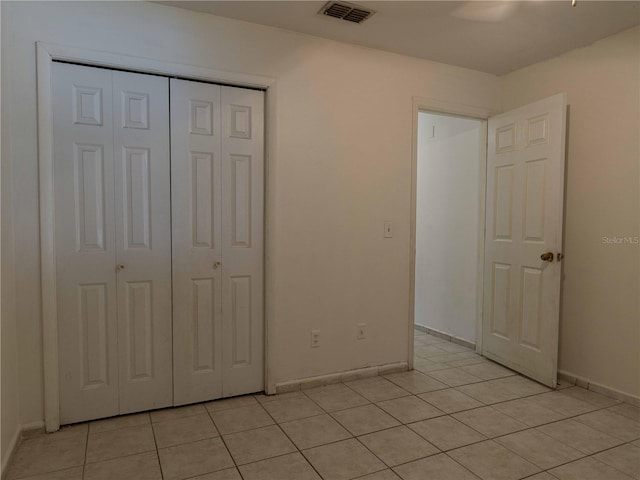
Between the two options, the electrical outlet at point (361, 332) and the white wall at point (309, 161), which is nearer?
the white wall at point (309, 161)

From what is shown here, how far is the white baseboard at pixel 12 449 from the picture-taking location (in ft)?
5.96

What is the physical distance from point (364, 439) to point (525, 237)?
1.95 meters

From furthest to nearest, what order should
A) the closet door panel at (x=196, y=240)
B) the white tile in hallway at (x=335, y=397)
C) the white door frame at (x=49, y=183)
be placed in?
the white tile in hallway at (x=335, y=397)
the closet door panel at (x=196, y=240)
the white door frame at (x=49, y=183)


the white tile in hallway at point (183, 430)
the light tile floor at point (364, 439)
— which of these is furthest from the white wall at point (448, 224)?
the white tile in hallway at point (183, 430)

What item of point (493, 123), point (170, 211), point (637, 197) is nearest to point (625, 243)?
point (637, 197)

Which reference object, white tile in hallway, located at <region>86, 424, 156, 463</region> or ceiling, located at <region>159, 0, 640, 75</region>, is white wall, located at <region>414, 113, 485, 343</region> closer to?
ceiling, located at <region>159, 0, 640, 75</region>

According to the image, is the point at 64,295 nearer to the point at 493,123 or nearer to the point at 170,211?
the point at 170,211

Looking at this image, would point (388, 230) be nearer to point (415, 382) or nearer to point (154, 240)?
point (415, 382)

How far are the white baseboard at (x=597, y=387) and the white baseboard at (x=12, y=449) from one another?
11.3ft

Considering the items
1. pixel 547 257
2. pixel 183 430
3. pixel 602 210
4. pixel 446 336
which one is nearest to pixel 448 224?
pixel 446 336

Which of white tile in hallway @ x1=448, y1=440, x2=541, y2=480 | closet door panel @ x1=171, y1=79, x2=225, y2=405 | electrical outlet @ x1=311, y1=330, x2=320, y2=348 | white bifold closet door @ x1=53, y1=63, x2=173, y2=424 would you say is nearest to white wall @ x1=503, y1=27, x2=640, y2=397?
white tile in hallway @ x1=448, y1=440, x2=541, y2=480

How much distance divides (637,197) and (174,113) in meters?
2.96

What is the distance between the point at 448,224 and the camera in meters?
4.04

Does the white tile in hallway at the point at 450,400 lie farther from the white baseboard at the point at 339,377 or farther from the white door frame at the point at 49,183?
the white door frame at the point at 49,183
